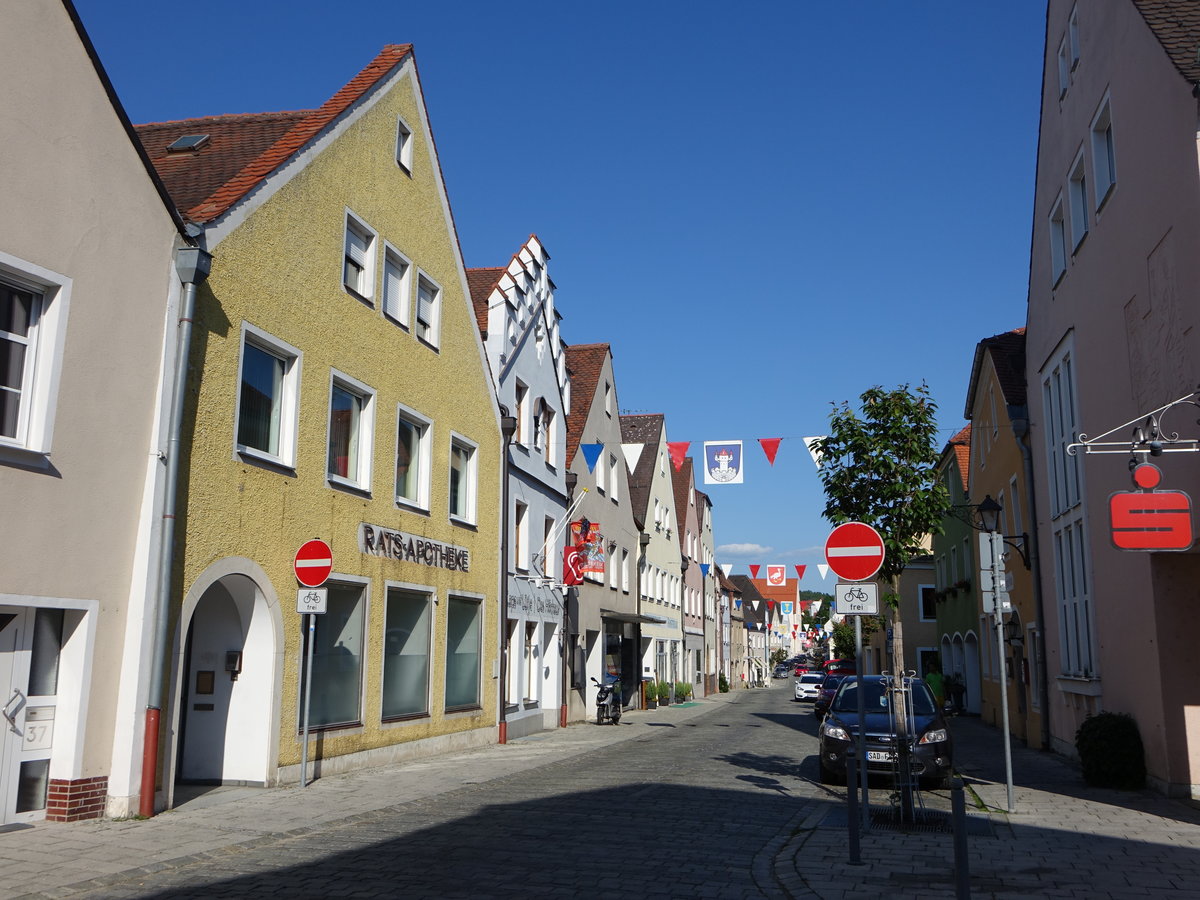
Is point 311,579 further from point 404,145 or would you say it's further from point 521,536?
point 521,536

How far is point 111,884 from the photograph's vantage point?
25.2 feet

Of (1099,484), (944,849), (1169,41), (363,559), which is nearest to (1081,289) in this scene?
(1099,484)

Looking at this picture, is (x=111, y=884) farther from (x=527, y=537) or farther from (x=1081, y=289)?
(x=527, y=537)

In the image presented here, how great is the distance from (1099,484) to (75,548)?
45.6 feet

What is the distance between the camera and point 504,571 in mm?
22141

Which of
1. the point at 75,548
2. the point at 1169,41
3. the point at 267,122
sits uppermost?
the point at 267,122

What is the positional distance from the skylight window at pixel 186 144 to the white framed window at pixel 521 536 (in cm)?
1066

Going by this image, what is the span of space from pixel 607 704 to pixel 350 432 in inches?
587

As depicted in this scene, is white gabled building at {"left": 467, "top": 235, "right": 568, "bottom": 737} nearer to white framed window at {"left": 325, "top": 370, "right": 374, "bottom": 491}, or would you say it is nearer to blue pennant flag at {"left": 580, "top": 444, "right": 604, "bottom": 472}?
blue pennant flag at {"left": 580, "top": 444, "right": 604, "bottom": 472}

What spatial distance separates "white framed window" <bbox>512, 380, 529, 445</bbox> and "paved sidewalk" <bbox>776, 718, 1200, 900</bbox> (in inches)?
500

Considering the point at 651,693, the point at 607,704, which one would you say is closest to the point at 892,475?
Result: the point at 607,704

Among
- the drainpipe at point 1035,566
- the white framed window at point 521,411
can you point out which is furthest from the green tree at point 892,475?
the white framed window at point 521,411

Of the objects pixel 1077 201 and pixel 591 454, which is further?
pixel 591 454

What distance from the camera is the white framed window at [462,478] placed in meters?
20.3
